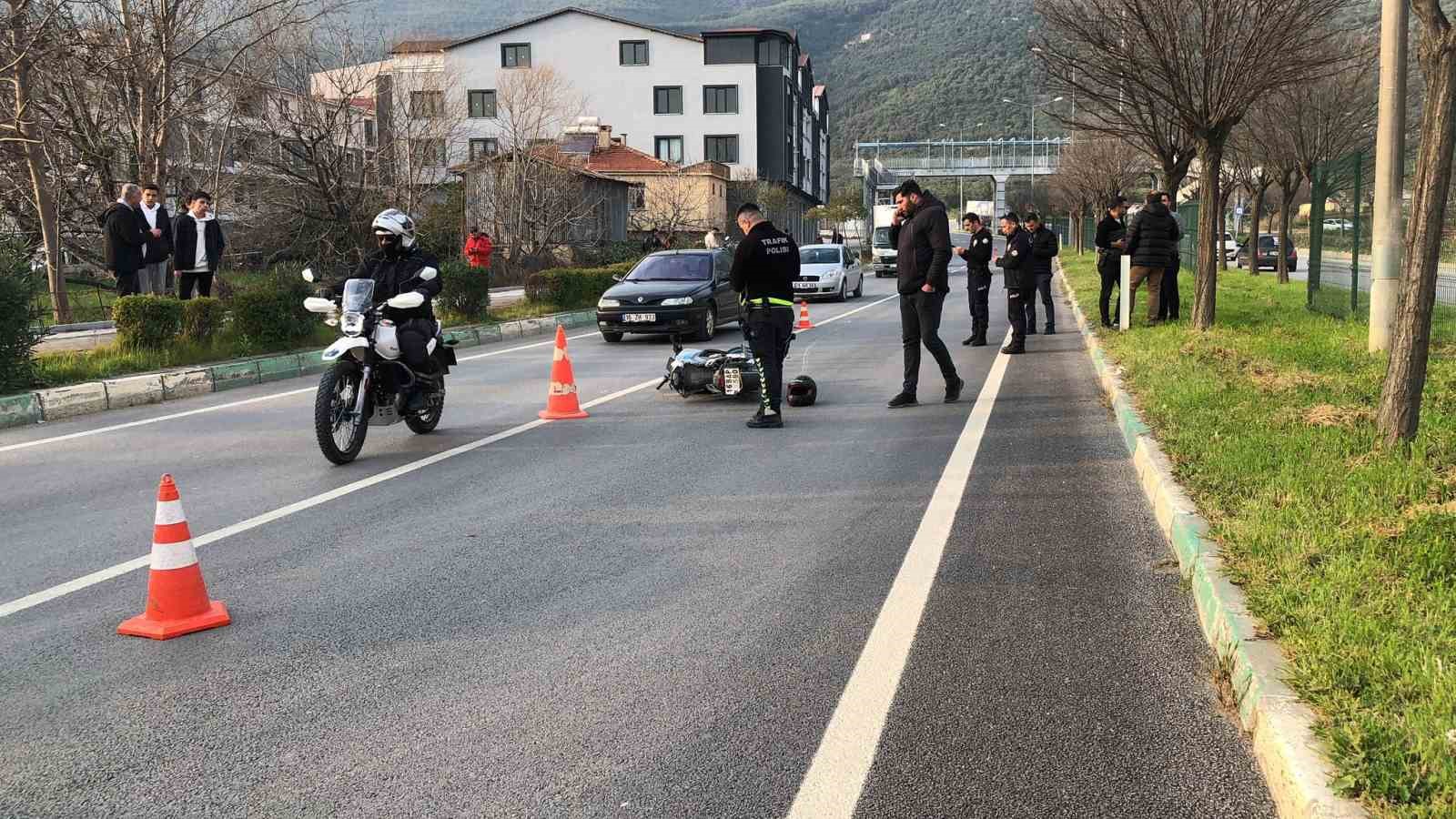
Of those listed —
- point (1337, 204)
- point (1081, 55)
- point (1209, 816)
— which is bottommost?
point (1209, 816)

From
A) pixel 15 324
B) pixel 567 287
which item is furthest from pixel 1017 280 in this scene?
pixel 15 324

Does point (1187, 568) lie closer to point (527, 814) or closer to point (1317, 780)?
point (1317, 780)

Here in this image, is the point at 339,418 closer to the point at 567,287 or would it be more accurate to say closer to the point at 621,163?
the point at 567,287

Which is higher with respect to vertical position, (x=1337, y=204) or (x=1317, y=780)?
(x=1337, y=204)

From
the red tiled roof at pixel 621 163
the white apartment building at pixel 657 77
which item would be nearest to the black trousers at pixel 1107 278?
the red tiled roof at pixel 621 163

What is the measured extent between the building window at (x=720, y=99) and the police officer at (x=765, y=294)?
2361 inches

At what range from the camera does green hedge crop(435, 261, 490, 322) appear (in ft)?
67.2

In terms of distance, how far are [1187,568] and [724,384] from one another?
20.8ft

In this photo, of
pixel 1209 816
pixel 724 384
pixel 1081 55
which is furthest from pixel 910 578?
pixel 1081 55

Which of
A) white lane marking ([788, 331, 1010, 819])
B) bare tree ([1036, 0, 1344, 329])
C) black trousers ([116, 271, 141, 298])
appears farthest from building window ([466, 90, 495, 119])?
white lane marking ([788, 331, 1010, 819])

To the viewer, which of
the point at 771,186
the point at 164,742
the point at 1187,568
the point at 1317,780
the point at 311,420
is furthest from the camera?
the point at 771,186

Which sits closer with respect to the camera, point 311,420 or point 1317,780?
point 1317,780

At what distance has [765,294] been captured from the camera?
10141 millimetres

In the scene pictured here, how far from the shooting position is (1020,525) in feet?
21.1
